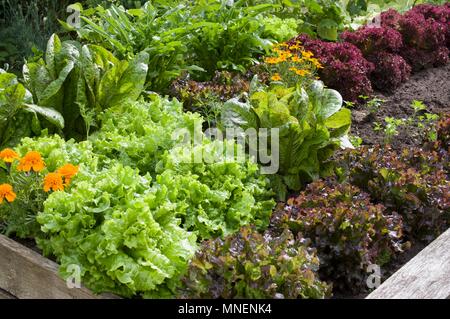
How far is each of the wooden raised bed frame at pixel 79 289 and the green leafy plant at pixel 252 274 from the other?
0.33 meters

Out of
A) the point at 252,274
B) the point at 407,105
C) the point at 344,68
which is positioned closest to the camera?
the point at 252,274

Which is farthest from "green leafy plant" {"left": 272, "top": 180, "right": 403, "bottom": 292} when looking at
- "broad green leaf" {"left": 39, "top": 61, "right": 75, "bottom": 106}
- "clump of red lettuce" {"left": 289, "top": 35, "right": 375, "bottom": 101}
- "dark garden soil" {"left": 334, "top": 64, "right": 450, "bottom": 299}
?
"clump of red lettuce" {"left": 289, "top": 35, "right": 375, "bottom": 101}

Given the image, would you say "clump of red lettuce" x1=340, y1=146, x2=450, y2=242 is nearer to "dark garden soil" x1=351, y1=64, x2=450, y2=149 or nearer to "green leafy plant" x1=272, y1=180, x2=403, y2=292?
"green leafy plant" x1=272, y1=180, x2=403, y2=292

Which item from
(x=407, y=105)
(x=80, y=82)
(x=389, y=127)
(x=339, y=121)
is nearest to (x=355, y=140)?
(x=389, y=127)

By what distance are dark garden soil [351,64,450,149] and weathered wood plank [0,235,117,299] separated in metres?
2.43

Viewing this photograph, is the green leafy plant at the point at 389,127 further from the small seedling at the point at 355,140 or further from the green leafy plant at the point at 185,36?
the green leafy plant at the point at 185,36

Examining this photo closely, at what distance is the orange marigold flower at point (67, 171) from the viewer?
11.4 feet

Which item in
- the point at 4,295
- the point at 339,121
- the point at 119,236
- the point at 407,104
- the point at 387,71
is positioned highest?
the point at 119,236

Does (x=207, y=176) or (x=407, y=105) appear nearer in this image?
(x=207, y=176)

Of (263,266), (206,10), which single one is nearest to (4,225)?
(263,266)

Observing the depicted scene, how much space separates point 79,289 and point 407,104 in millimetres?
3310

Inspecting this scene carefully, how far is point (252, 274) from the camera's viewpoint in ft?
9.80

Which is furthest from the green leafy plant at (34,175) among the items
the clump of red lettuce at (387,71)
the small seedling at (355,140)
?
the clump of red lettuce at (387,71)

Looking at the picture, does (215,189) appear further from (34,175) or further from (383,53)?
(383,53)
